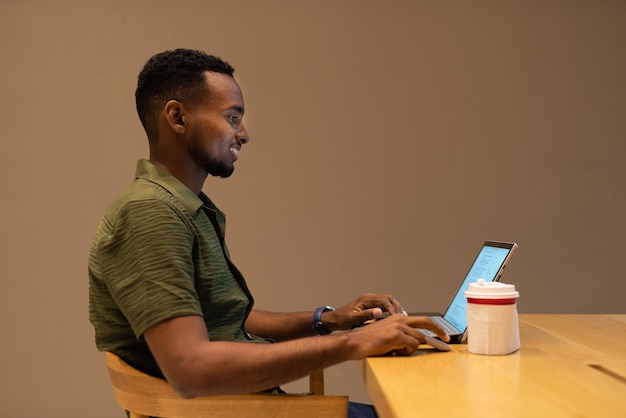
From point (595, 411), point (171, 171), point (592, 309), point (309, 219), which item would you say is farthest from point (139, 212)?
point (592, 309)

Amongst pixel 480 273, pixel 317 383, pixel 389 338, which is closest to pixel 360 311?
pixel 317 383

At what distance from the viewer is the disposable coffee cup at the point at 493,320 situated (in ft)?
4.52

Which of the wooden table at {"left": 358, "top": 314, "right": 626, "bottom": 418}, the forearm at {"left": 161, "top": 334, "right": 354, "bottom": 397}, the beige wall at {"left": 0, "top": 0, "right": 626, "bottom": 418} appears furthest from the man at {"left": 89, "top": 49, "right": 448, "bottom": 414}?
the beige wall at {"left": 0, "top": 0, "right": 626, "bottom": 418}

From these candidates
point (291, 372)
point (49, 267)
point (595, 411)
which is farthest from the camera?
point (49, 267)

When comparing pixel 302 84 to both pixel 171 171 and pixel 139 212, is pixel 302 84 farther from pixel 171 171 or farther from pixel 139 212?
pixel 139 212

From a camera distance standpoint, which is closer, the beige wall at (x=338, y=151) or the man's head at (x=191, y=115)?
the man's head at (x=191, y=115)

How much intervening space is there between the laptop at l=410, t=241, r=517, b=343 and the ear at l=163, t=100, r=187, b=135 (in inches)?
27.7

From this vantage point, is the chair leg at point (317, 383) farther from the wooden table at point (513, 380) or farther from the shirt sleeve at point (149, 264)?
the shirt sleeve at point (149, 264)

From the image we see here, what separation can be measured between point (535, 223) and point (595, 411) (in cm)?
281

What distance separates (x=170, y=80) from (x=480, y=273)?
2.76 feet

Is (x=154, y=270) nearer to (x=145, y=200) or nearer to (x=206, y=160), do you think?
(x=145, y=200)

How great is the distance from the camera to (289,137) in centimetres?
361

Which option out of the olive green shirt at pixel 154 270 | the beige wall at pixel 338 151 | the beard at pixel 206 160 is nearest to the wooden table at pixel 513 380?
the olive green shirt at pixel 154 270

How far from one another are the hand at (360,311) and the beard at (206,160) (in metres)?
0.48
